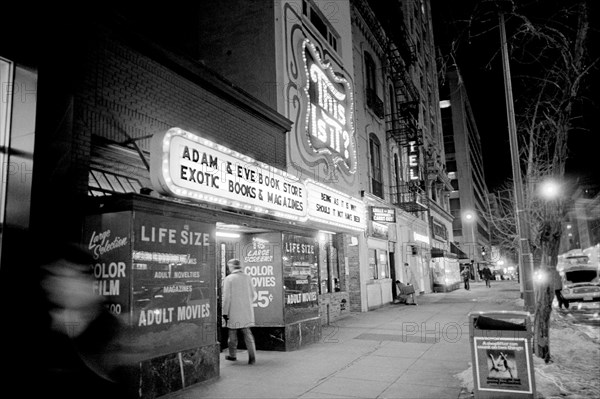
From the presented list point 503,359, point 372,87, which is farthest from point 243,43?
point 503,359

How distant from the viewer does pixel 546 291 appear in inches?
329

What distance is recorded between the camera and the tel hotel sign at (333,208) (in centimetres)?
1252

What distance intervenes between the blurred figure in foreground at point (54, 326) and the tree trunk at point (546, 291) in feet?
22.8

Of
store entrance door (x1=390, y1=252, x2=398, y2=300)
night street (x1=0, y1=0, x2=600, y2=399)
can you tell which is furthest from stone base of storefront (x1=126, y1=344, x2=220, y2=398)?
store entrance door (x1=390, y1=252, x2=398, y2=300)

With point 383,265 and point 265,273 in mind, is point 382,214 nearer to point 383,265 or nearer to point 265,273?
point 383,265

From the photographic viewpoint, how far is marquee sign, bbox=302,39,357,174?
14648 millimetres

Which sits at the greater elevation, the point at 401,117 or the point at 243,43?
the point at 401,117

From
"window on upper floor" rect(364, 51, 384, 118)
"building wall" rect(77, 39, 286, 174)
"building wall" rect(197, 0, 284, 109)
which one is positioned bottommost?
"building wall" rect(77, 39, 286, 174)

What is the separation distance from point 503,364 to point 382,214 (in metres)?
13.8

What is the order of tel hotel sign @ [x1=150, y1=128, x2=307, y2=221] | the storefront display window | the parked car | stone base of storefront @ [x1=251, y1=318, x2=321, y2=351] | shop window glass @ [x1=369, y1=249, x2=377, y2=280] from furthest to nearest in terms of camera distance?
the parked car < the storefront display window < shop window glass @ [x1=369, y1=249, x2=377, y2=280] < stone base of storefront @ [x1=251, y1=318, x2=321, y2=351] < tel hotel sign @ [x1=150, y1=128, x2=307, y2=221]

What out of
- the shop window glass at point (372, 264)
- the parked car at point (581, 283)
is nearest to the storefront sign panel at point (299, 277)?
the shop window glass at point (372, 264)

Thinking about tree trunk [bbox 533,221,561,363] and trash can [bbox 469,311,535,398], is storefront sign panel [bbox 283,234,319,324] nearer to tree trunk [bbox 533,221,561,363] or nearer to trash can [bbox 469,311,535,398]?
trash can [bbox 469,311,535,398]

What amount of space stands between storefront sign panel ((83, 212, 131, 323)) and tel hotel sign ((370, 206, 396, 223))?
1429 centimetres

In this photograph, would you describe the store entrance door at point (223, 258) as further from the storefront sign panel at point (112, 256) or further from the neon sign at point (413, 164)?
the neon sign at point (413, 164)
